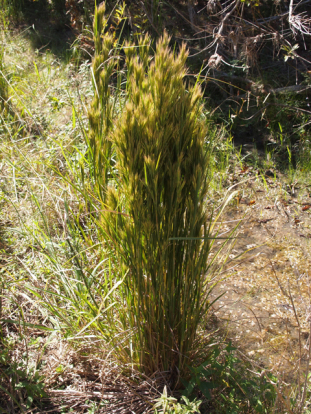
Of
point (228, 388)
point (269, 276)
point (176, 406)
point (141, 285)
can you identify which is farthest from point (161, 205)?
point (269, 276)

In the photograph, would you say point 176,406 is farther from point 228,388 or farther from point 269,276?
point 269,276

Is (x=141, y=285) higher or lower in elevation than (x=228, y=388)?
higher

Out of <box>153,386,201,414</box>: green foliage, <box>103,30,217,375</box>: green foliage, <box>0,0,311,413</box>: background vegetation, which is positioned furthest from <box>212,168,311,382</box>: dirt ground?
<box>153,386,201,414</box>: green foliage

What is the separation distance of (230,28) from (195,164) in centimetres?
331

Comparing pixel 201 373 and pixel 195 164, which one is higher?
pixel 195 164

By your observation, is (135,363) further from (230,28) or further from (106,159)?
(230,28)

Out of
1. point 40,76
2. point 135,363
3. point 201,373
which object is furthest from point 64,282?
point 40,76

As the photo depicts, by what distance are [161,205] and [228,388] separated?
3.48 ft

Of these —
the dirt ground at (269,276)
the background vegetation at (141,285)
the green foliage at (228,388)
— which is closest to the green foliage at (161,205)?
the background vegetation at (141,285)

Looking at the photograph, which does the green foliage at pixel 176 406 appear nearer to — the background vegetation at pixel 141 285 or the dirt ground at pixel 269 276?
the background vegetation at pixel 141 285

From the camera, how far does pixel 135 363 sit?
5.45 feet

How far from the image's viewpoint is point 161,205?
145cm

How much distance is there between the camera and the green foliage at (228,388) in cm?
165

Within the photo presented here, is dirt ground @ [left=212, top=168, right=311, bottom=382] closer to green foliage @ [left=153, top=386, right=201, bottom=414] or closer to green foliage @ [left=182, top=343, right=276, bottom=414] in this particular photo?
green foliage @ [left=182, top=343, right=276, bottom=414]
